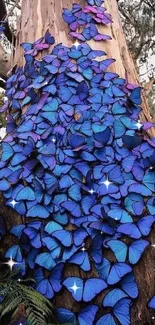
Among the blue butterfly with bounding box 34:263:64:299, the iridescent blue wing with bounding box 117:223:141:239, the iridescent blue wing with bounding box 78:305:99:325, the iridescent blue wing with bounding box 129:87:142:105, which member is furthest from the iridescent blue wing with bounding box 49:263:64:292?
the iridescent blue wing with bounding box 129:87:142:105

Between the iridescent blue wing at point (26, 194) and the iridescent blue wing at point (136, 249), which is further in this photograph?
the iridescent blue wing at point (26, 194)

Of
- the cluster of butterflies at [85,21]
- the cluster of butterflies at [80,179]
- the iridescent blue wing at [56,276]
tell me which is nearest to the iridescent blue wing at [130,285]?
the cluster of butterflies at [80,179]

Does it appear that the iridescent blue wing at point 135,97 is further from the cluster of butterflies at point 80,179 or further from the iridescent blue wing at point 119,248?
the iridescent blue wing at point 119,248

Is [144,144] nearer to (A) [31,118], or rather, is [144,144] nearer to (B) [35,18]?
(A) [31,118]

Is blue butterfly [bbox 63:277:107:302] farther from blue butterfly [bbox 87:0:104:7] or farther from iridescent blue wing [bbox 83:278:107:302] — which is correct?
blue butterfly [bbox 87:0:104:7]

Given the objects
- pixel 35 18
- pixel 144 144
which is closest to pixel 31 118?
pixel 144 144

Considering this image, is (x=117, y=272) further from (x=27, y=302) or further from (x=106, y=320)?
(x=27, y=302)
